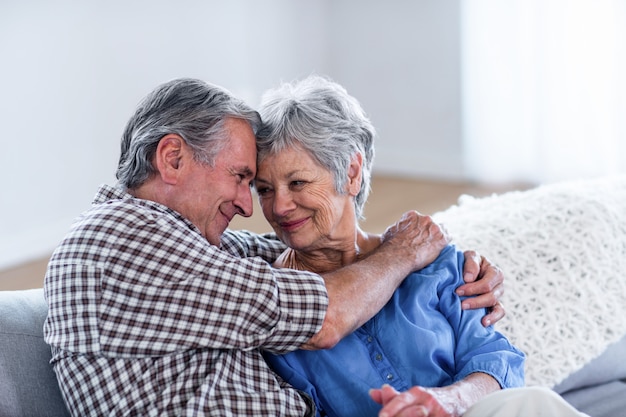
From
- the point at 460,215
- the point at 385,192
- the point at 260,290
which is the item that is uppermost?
the point at 260,290

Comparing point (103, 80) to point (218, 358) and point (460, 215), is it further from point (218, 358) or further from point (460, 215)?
point (218, 358)

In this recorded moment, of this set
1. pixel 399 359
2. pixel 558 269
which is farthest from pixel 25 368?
pixel 558 269

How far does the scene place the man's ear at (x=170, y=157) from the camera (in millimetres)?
1823

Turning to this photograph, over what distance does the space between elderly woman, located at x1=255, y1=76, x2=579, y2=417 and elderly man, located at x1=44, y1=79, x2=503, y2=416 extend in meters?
0.10

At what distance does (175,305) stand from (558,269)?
45.4 inches

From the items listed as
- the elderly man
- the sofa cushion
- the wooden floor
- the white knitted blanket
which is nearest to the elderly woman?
the elderly man

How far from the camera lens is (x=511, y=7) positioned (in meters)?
5.29

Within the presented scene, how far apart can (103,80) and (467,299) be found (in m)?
3.23

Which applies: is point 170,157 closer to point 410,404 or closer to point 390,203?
point 410,404

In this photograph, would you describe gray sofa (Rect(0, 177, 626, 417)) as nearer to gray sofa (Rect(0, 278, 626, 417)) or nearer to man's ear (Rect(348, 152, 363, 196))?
man's ear (Rect(348, 152, 363, 196))

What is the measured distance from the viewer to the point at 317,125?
6.33 ft

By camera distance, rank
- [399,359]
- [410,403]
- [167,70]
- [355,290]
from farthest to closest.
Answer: [167,70]
[399,359]
[355,290]
[410,403]

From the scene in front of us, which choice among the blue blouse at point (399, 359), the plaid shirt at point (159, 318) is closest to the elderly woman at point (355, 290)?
the blue blouse at point (399, 359)

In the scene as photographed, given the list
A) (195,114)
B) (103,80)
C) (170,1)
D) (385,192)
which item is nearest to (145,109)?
(195,114)
